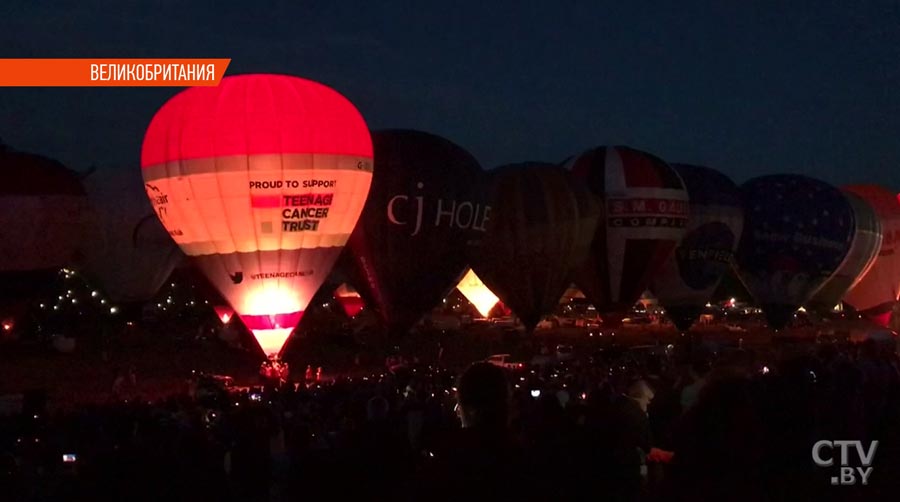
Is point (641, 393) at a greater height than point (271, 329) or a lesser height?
lesser

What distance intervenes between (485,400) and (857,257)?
76.9 feet

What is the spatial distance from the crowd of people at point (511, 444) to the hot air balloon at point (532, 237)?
10.6m

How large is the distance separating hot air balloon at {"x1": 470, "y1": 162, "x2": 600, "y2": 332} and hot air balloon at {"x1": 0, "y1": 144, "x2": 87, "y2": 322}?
22.5 ft

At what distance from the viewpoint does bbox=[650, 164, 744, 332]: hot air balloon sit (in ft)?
70.2

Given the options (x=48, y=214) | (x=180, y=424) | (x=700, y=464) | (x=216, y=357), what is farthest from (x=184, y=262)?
A: (x=700, y=464)

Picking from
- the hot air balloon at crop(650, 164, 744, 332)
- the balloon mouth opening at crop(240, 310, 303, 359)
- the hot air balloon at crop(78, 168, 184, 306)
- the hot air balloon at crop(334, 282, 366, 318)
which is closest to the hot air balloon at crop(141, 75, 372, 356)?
the balloon mouth opening at crop(240, 310, 303, 359)

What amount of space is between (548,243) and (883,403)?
12.1 meters

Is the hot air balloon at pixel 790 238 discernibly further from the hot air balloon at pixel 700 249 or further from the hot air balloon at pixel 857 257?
the hot air balloon at pixel 700 249

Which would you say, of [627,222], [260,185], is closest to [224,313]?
[627,222]

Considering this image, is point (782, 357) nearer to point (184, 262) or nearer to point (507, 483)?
point (507, 483)

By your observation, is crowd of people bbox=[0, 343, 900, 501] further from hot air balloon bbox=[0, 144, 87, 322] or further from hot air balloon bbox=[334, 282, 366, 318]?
hot air balloon bbox=[334, 282, 366, 318]

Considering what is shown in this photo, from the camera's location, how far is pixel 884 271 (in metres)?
27.5

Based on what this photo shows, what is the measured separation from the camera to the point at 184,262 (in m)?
22.7

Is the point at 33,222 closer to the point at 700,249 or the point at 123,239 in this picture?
the point at 123,239
